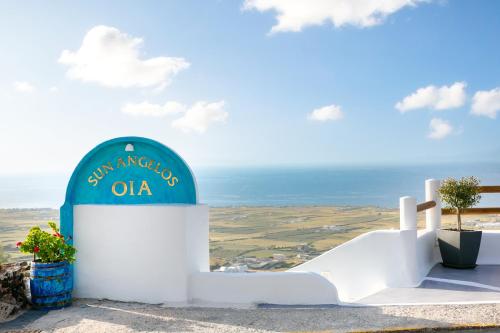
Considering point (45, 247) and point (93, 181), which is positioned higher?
point (93, 181)

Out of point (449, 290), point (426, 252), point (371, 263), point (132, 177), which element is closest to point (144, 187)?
point (132, 177)

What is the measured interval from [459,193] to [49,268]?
6043 millimetres

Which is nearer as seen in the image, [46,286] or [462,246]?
[46,286]

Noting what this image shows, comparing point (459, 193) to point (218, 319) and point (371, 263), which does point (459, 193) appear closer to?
point (371, 263)

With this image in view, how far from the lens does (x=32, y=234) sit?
588 centimetres

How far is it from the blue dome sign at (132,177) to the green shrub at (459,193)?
13.9 ft

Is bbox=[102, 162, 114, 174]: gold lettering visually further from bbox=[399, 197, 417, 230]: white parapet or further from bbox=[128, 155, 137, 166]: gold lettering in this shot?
bbox=[399, 197, 417, 230]: white parapet

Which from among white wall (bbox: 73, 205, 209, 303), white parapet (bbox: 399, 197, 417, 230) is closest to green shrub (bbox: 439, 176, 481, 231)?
white parapet (bbox: 399, 197, 417, 230)

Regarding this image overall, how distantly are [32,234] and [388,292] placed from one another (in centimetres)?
449

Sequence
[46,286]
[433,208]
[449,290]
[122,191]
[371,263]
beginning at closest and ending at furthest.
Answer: [46,286] → [122,191] → [449,290] → [371,263] → [433,208]

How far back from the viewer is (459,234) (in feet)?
25.1

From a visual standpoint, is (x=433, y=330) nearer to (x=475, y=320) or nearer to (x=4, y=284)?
(x=475, y=320)

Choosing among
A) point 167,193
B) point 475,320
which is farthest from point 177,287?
point 475,320

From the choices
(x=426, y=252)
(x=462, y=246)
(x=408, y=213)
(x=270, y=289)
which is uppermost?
(x=408, y=213)
